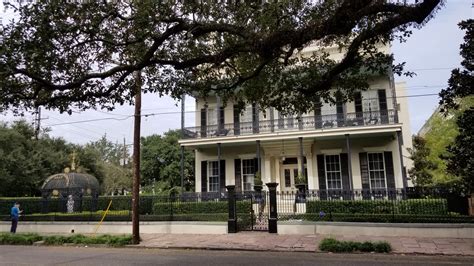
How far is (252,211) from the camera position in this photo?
17391 mm

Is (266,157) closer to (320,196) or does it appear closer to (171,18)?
(320,196)

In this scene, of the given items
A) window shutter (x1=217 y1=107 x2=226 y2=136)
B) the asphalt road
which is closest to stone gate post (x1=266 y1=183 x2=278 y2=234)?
the asphalt road

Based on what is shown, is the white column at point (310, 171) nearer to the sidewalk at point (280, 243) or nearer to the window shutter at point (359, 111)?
the window shutter at point (359, 111)

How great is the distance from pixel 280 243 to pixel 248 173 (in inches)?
475

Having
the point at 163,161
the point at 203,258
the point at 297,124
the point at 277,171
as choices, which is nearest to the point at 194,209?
the point at 203,258

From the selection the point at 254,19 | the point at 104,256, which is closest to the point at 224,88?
the point at 254,19

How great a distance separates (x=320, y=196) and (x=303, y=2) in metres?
9.55

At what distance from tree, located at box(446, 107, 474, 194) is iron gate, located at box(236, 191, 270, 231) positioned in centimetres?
804

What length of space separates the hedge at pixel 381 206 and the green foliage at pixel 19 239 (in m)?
11.3

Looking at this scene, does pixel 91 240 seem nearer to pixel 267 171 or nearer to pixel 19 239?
pixel 19 239

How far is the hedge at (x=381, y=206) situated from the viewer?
572 inches

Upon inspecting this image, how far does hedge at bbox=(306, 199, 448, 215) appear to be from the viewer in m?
14.5

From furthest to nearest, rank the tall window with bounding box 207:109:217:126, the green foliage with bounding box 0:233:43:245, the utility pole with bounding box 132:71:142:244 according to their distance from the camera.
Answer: the tall window with bounding box 207:109:217:126
the green foliage with bounding box 0:233:43:245
the utility pole with bounding box 132:71:142:244

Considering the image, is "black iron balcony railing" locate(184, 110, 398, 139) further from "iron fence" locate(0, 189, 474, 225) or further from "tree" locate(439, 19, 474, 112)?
"tree" locate(439, 19, 474, 112)
